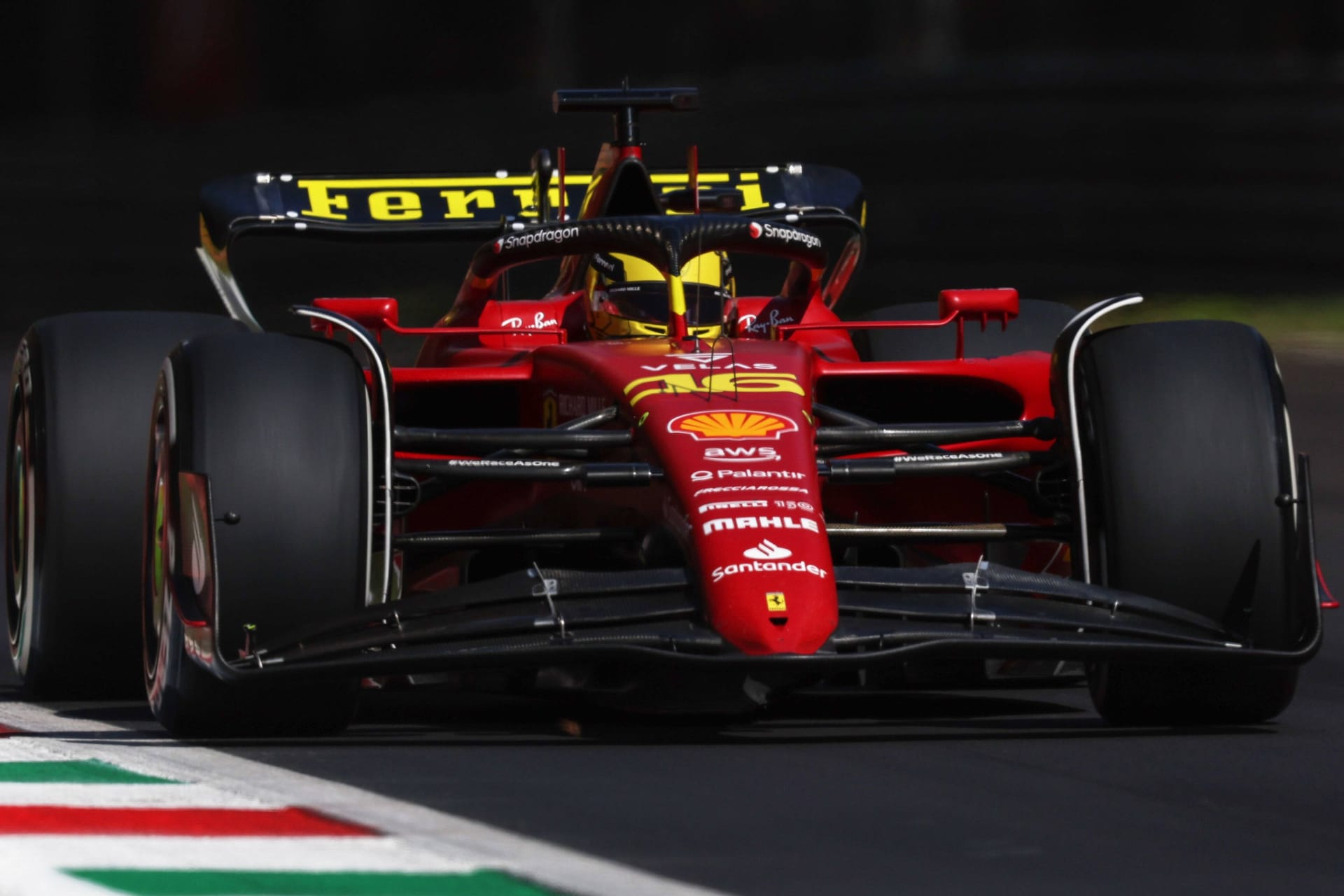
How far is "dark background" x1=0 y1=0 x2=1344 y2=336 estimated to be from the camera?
61.7ft

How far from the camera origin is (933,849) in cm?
443

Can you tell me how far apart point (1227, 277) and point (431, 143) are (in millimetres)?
6593

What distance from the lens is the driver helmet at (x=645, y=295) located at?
777 centimetres

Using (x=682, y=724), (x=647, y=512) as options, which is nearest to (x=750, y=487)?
(x=647, y=512)

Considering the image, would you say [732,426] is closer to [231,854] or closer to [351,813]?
[351,813]

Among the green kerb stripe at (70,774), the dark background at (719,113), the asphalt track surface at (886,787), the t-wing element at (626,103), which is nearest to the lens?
the asphalt track surface at (886,787)

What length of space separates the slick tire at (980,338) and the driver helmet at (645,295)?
52.8 inches

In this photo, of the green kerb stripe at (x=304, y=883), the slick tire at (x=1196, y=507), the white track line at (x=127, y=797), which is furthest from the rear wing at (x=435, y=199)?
the green kerb stripe at (x=304, y=883)

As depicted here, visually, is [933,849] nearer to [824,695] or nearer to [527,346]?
[824,695]

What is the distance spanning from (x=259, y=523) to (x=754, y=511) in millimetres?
1124

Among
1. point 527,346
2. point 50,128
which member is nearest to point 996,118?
point 50,128

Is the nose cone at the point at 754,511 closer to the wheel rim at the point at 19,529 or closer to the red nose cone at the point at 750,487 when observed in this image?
the red nose cone at the point at 750,487

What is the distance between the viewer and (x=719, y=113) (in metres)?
20.7

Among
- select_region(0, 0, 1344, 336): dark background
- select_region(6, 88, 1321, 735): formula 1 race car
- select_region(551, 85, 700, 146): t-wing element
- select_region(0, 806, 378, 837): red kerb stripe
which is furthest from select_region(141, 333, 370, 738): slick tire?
select_region(0, 0, 1344, 336): dark background
